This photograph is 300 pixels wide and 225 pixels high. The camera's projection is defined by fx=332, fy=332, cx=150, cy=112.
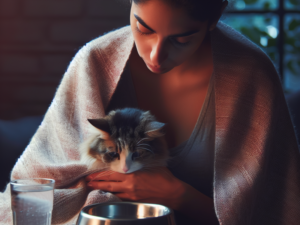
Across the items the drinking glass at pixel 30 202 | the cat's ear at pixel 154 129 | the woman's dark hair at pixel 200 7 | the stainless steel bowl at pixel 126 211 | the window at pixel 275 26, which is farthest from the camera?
the window at pixel 275 26

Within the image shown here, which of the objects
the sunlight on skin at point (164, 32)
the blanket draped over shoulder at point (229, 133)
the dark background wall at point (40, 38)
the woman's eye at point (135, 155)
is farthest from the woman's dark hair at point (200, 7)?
the dark background wall at point (40, 38)

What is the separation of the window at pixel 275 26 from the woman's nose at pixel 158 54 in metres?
1.36

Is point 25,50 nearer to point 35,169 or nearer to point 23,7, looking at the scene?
point 23,7

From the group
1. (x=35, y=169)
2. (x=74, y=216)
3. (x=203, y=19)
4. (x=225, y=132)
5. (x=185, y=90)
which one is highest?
(x=203, y=19)

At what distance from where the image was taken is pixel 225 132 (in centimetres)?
96

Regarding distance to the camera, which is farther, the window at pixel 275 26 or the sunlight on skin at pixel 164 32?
the window at pixel 275 26

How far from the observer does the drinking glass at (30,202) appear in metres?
0.57

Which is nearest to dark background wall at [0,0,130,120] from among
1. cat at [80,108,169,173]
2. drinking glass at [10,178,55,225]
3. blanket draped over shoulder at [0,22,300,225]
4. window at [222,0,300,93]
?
window at [222,0,300,93]

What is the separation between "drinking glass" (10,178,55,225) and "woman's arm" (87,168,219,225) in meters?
0.30

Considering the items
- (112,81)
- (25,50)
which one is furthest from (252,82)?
(25,50)

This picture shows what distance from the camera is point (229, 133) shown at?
0.96 metres

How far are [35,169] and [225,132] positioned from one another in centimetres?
54

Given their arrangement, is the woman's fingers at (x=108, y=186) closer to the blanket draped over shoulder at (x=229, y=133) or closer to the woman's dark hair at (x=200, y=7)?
the blanket draped over shoulder at (x=229, y=133)

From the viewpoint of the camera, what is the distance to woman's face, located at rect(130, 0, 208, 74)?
0.74 metres
